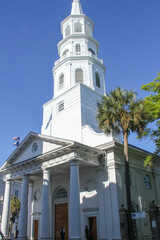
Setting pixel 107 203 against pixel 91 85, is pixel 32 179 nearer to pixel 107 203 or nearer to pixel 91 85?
pixel 107 203

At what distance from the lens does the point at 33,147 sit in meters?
23.4

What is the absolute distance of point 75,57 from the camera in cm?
2956

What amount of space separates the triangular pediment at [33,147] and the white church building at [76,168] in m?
0.09

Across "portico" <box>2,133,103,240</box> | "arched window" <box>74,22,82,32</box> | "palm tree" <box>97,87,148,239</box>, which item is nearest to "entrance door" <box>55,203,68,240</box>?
"portico" <box>2,133,103,240</box>

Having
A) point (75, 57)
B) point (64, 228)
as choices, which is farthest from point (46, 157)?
point (75, 57)

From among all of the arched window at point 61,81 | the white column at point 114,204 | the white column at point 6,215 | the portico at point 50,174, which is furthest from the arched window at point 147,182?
the arched window at point 61,81

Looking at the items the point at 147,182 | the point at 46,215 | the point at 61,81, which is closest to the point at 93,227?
the point at 46,215

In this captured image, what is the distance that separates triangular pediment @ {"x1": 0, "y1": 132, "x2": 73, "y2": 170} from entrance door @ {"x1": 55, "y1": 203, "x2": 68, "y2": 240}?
599 centimetres

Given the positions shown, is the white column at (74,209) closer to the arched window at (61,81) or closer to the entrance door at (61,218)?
the entrance door at (61,218)

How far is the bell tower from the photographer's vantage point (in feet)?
81.1

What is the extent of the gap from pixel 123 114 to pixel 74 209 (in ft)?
25.6

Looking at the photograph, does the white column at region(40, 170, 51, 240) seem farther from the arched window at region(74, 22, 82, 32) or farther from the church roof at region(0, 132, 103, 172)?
the arched window at region(74, 22, 82, 32)

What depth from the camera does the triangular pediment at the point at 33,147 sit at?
2019cm

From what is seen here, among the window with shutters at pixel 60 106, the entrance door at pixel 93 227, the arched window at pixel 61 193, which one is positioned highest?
the window with shutters at pixel 60 106
